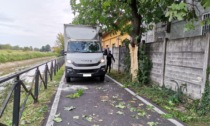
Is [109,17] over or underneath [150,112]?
over

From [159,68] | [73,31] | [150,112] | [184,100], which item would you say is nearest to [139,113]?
[150,112]

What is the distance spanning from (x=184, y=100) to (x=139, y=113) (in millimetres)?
1910

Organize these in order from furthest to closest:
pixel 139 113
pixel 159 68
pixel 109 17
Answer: pixel 109 17 < pixel 159 68 < pixel 139 113

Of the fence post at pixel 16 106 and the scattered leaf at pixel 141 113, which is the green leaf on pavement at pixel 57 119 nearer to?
the fence post at pixel 16 106

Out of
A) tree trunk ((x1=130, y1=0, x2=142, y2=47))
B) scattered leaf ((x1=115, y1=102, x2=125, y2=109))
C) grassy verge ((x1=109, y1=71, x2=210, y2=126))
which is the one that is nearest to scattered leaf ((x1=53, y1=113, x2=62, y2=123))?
scattered leaf ((x1=115, y1=102, x2=125, y2=109))

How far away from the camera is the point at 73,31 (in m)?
13.5

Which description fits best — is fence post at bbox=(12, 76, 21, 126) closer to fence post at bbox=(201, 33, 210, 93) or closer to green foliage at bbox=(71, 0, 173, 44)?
fence post at bbox=(201, 33, 210, 93)

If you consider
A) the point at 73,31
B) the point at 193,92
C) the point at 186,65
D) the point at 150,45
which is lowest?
the point at 193,92

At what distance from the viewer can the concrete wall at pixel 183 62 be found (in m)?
5.74

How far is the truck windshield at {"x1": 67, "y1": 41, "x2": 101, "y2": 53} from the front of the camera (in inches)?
424

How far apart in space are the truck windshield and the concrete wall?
3324 mm

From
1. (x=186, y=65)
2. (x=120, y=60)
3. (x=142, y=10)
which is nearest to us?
(x=186, y=65)

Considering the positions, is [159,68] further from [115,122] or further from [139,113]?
[115,122]

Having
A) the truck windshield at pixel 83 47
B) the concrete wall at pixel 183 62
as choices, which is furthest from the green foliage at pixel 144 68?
the truck windshield at pixel 83 47
